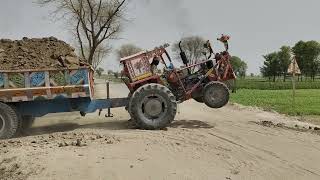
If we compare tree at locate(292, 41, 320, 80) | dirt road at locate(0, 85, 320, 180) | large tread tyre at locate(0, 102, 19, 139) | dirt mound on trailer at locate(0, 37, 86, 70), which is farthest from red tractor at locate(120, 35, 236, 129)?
tree at locate(292, 41, 320, 80)

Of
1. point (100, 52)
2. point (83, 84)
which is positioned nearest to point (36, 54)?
point (83, 84)

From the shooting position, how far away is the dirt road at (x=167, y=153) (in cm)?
897

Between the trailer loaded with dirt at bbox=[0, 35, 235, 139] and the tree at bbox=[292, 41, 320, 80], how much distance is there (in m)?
73.1

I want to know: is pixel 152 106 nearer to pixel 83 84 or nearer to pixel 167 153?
pixel 83 84

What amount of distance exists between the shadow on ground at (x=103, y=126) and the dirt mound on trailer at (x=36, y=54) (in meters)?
1.80

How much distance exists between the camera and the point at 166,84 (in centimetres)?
1460

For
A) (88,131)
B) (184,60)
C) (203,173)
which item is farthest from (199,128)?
(203,173)

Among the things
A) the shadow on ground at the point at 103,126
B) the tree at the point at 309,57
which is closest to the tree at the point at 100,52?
the shadow on ground at the point at 103,126

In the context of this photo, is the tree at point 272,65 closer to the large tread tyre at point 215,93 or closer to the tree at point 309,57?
the tree at point 309,57

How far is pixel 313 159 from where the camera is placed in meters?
10.2

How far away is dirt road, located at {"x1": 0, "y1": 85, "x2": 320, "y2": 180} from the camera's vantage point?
8969 mm

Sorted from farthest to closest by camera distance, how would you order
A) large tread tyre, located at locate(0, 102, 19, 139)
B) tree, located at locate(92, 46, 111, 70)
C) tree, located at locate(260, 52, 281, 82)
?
tree, located at locate(260, 52, 281, 82) < tree, located at locate(92, 46, 111, 70) < large tread tyre, located at locate(0, 102, 19, 139)

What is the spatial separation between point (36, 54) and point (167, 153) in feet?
18.2

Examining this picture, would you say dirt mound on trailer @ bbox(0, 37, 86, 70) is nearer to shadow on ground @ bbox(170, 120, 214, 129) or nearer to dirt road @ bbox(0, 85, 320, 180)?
dirt road @ bbox(0, 85, 320, 180)
